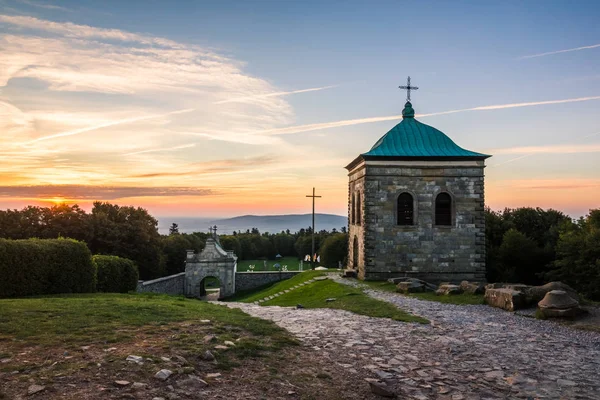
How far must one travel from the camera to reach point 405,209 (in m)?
26.3

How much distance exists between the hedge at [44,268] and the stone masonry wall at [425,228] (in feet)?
46.6

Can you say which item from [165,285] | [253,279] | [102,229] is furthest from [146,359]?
[102,229]

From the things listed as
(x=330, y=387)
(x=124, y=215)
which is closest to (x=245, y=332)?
(x=330, y=387)

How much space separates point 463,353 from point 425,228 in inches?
663

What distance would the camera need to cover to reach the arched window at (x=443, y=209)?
26.2 m

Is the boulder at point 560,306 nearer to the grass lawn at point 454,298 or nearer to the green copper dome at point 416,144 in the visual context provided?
the grass lawn at point 454,298

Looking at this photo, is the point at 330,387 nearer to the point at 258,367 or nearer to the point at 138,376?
the point at 258,367

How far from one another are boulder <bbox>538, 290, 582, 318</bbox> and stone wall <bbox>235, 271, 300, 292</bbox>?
30.2 m

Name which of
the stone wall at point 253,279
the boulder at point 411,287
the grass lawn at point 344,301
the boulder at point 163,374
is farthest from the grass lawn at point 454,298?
the stone wall at point 253,279

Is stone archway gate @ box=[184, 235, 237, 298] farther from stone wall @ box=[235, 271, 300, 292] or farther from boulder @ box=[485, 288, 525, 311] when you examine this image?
boulder @ box=[485, 288, 525, 311]

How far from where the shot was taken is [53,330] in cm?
912

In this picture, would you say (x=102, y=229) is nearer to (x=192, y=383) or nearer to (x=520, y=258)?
(x=520, y=258)

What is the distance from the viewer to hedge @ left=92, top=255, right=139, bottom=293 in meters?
23.9

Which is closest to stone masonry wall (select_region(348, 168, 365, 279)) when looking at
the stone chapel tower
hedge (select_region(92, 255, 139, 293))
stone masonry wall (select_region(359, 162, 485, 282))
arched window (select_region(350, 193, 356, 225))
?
arched window (select_region(350, 193, 356, 225))
